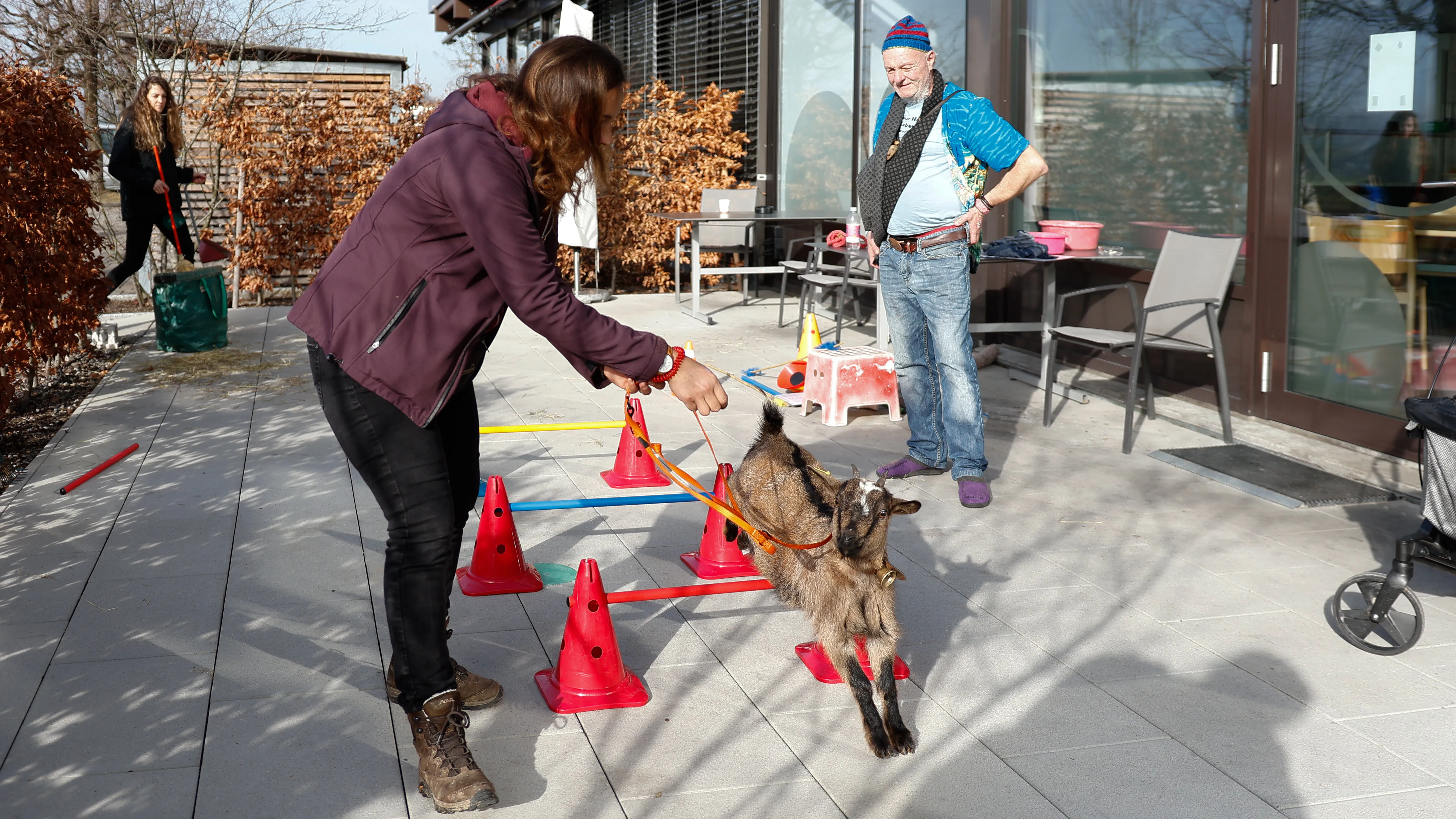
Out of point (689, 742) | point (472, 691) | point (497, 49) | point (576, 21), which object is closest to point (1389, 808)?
point (689, 742)

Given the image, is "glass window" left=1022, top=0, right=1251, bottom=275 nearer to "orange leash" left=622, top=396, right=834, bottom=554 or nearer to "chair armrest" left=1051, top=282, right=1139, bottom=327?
"chair armrest" left=1051, top=282, right=1139, bottom=327

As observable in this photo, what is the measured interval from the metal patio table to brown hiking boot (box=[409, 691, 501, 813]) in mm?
7117

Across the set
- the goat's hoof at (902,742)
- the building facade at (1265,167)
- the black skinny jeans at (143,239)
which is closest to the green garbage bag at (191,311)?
the black skinny jeans at (143,239)

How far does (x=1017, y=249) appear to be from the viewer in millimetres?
6559

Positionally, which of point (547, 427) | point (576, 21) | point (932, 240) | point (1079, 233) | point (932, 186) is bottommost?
point (547, 427)

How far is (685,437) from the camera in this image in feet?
20.2

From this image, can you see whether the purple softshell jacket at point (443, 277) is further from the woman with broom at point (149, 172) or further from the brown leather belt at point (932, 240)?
the woman with broom at point (149, 172)

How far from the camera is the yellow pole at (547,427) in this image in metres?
5.49

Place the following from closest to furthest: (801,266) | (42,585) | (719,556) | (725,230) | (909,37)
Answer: (42,585) → (719,556) → (909,37) → (801,266) → (725,230)

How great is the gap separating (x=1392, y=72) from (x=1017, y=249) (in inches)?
80.0

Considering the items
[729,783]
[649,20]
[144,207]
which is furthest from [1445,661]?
[649,20]

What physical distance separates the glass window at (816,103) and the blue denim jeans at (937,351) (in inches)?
226

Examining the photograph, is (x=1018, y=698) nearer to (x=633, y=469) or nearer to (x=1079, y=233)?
(x=633, y=469)

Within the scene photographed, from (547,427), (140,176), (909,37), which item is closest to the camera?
(909,37)
